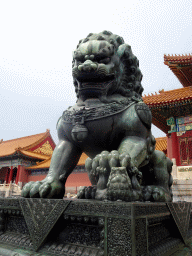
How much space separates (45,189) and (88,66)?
917 mm

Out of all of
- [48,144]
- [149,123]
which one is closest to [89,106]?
[149,123]

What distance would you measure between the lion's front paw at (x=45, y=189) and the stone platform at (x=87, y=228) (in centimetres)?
10

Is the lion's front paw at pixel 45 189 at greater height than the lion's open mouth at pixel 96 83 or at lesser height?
lesser

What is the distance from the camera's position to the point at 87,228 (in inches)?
44.7

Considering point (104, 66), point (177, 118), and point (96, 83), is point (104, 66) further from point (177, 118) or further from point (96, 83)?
point (177, 118)

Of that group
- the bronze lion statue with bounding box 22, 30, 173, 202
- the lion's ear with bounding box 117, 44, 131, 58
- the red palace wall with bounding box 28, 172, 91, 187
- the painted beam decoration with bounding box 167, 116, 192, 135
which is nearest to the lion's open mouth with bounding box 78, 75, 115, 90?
the bronze lion statue with bounding box 22, 30, 173, 202

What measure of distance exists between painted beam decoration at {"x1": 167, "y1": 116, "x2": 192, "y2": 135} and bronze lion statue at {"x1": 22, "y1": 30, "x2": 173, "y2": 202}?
6.85 meters

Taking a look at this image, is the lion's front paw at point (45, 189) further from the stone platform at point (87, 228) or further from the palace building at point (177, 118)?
the palace building at point (177, 118)

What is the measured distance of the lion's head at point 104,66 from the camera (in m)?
1.61

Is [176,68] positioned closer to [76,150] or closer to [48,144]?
[76,150]

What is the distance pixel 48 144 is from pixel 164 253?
2183 centimetres

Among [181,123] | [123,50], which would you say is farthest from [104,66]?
[181,123]

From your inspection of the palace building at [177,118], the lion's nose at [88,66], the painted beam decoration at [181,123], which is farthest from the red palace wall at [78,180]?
the lion's nose at [88,66]

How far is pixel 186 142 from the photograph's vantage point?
801cm
